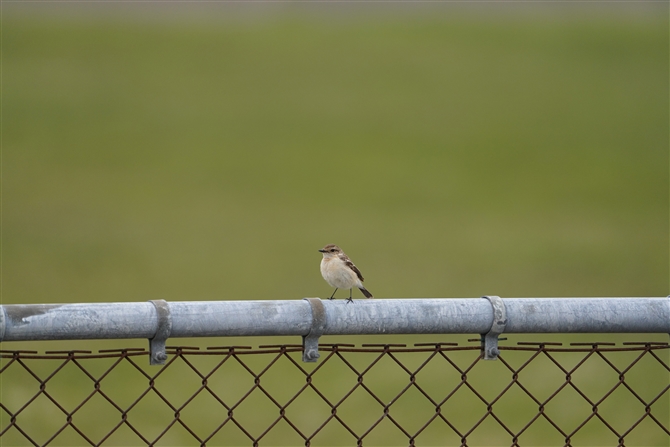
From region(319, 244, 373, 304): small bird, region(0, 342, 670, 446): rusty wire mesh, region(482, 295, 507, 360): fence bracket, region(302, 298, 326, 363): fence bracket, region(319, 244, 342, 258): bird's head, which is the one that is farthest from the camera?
region(0, 342, 670, 446): rusty wire mesh

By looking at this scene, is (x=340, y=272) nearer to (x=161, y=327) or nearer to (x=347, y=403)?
(x=161, y=327)

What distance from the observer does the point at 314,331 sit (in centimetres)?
226

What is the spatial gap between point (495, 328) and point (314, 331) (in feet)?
1.86

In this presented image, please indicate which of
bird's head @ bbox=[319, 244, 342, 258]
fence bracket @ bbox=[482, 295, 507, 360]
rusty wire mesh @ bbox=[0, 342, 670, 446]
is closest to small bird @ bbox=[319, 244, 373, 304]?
bird's head @ bbox=[319, 244, 342, 258]

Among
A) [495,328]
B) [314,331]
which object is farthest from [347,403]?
[314,331]

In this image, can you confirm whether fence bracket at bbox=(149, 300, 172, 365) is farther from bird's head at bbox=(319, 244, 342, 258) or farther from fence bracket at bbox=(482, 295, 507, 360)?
bird's head at bbox=(319, 244, 342, 258)

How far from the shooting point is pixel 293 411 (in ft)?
34.1

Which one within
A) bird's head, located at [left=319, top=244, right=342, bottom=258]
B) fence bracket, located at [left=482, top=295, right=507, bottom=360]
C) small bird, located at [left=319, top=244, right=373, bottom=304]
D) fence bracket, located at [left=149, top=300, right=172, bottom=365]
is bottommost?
fence bracket, located at [left=149, top=300, right=172, bottom=365]

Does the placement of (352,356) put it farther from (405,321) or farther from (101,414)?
(405,321)

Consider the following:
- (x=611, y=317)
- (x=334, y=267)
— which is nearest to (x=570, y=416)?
(x=334, y=267)

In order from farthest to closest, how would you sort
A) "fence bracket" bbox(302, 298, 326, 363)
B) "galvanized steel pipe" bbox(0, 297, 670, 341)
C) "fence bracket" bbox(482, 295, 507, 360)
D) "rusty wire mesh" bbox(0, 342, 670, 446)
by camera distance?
"rusty wire mesh" bbox(0, 342, 670, 446) < "fence bracket" bbox(482, 295, 507, 360) < "fence bracket" bbox(302, 298, 326, 363) < "galvanized steel pipe" bbox(0, 297, 670, 341)

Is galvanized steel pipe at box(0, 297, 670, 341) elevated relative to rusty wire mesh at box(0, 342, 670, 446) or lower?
lower

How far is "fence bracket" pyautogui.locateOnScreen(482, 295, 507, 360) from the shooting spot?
2.38m

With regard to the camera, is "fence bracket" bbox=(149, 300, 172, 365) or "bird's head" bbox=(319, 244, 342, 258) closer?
"fence bracket" bbox=(149, 300, 172, 365)
